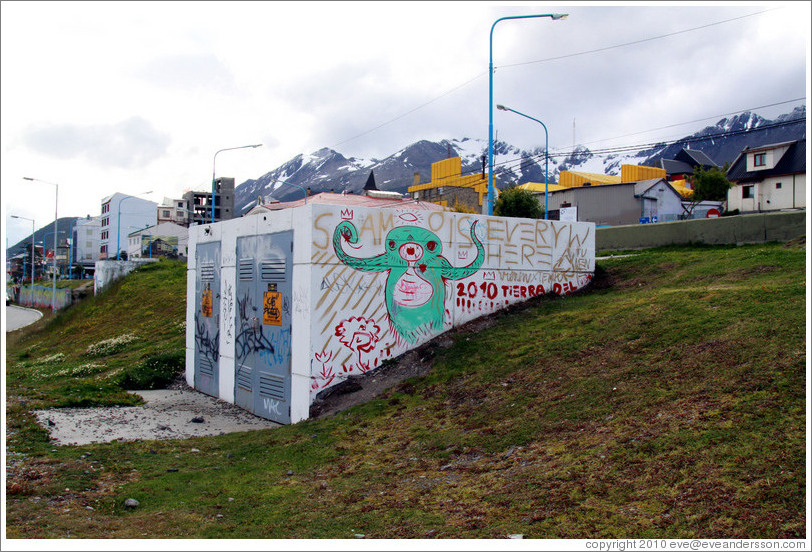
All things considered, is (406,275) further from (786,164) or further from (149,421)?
(786,164)

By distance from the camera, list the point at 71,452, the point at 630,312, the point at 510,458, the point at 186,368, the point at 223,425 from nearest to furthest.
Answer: the point at 510,458
the point at 71,452
the point at 630,312
the point at 223,425
the point at 186,368

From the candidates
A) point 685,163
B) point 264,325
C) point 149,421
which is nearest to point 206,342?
point 264,325

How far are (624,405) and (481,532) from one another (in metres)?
3.45

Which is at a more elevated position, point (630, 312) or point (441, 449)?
point (630, 312)

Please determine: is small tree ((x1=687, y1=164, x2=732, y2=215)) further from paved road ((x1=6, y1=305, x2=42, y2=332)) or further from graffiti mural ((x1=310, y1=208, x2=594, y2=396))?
paved road ((x1=6, y1=305, x2=42, y2=332))

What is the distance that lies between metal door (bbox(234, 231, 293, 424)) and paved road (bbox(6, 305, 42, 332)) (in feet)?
154

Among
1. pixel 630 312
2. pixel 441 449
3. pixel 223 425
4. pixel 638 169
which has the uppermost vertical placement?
pixel 638 169

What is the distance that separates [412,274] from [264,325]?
370cm

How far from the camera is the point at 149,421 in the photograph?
1377 cm

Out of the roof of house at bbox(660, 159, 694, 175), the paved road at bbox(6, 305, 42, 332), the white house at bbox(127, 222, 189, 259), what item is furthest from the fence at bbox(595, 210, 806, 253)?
the roof of house at bbox(660, 159, 694, 175)

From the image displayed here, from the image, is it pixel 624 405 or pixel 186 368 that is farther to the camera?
pixel 186 368

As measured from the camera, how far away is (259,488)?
850cm

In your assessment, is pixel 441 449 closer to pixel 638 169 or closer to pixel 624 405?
pixel 624 405

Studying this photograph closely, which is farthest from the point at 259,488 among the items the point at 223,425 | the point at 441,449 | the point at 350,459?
the point at 223,425
